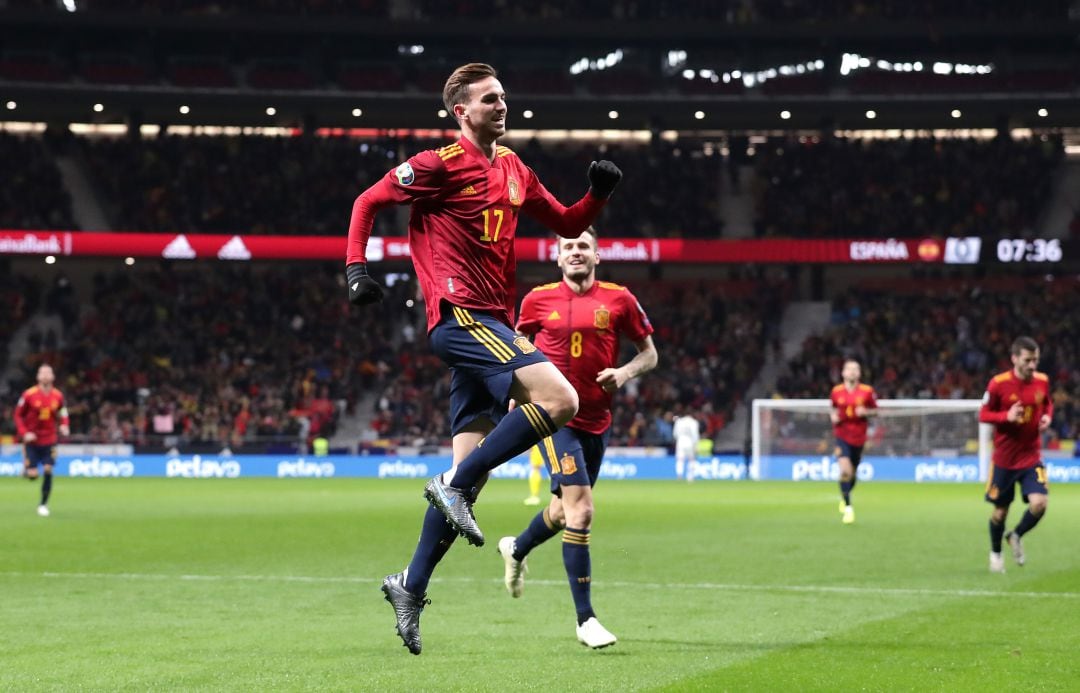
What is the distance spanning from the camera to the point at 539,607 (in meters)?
11.8

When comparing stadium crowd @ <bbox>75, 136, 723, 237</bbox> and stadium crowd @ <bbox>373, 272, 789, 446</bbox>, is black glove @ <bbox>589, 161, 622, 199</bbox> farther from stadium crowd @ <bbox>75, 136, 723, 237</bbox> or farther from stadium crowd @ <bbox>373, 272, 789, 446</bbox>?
stadium crowd @ <bbox>75, 136, 723, 237</bbox>

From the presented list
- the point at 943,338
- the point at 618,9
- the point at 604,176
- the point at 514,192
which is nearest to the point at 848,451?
the point at 604,176

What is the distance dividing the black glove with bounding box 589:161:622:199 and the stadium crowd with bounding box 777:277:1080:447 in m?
37.9

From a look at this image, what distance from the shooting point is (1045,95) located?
1976 inches

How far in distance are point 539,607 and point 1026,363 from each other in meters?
6.16

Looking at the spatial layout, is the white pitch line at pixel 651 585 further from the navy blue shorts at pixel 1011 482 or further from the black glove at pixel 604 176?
the black glove at pixel 604 176

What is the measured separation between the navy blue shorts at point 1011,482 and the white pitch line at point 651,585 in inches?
91.9

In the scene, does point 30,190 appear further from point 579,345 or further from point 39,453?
point 579,345

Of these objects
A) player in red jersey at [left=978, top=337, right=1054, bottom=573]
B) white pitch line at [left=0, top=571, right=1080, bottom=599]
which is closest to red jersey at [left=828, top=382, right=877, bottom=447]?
player in red jersey at [left=978, top=337, right=1054, bottom=573]

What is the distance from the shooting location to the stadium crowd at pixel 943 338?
45312 mm

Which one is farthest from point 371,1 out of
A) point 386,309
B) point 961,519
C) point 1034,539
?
point 1034,539

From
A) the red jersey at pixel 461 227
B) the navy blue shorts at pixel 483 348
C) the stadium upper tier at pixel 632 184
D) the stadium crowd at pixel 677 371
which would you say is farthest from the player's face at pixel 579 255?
the stadium upper tier at pixel 632 184

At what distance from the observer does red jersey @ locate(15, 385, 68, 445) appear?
2309cm

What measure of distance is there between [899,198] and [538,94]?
43.1 ft
